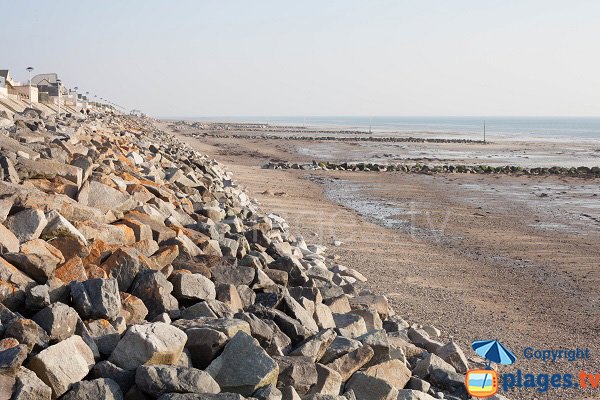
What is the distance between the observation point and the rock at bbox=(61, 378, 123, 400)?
3.04 metres

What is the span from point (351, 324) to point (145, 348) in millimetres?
2132

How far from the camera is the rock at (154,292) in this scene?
413 cm

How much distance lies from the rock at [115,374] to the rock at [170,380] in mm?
99

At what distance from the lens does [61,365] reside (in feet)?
10.2

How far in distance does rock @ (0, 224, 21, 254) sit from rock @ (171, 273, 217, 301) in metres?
1.04

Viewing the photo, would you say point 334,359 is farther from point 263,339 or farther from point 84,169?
point 84,169

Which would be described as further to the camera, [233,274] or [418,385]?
[233,274]

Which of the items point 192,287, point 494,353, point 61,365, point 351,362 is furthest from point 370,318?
point 61,365

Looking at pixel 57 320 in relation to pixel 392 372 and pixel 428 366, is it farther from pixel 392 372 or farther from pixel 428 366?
pixel 428 366

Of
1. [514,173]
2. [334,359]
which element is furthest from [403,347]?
[514,173]

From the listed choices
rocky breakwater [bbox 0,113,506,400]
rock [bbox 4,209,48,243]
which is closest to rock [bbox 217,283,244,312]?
rocky breakwater [bbox 0,113,506,400]

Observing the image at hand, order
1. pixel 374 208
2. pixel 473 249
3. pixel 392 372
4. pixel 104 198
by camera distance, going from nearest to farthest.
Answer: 1. pixel 392 372
2. pixel 104 198
3. pixel 473 249
4. pixel 374 208

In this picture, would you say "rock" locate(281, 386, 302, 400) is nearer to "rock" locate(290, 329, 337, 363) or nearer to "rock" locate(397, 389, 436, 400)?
"rock" locate(290, 329, 337, 363)

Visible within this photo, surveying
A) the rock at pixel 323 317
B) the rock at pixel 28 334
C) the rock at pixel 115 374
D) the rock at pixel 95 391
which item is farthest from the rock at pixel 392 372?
the rock at pixel 28 334
